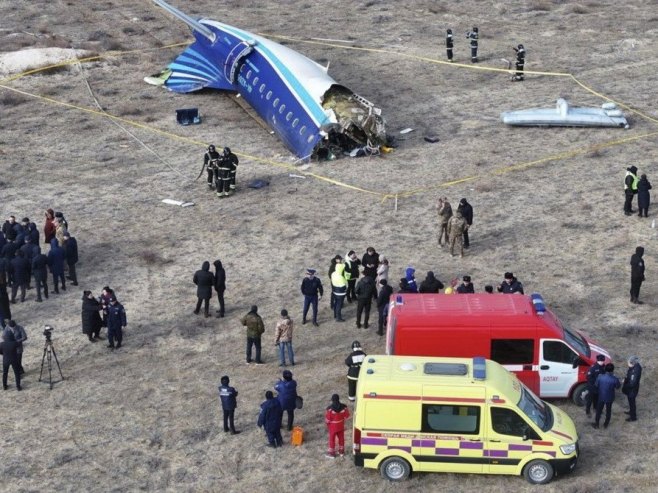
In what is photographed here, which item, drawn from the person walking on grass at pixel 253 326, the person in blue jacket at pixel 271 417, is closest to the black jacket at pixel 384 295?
the person walking on grass at pixel 253 326

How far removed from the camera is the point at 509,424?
21.2 meters

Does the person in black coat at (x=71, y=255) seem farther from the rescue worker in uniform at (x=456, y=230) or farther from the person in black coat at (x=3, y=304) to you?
the rescue worker in uniform at (x=456, y=230)

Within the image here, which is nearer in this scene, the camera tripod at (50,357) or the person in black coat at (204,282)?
the camera tripod at (50,357)

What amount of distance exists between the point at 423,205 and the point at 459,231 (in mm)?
4115

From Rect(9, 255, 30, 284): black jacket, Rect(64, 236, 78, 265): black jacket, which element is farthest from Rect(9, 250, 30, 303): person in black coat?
Rect(64, 236, 78, 265): black jacket

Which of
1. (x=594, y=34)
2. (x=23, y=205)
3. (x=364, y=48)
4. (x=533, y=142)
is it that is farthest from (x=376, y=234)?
Result: (x=594, y=34)

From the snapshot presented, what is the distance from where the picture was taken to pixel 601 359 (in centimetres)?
2434

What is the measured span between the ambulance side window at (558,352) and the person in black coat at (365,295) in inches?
208

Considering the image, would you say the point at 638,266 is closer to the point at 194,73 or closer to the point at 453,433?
the point at 453,433

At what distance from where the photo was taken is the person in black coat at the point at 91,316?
27.1 m

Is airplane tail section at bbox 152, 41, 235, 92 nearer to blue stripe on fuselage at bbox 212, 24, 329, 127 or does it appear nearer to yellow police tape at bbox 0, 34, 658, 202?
blue stripe on fuselage at bbox 212, 24, 329, 127

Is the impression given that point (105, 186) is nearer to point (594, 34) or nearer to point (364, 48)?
point (364, 48)

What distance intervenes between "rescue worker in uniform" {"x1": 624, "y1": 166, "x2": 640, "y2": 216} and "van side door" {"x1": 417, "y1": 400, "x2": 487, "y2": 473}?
48.2ft

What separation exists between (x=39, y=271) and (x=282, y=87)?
46.2 feet
